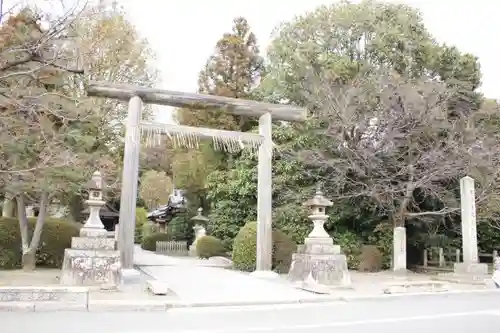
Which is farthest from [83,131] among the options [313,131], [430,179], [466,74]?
[466,74]

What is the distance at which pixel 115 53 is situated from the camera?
22.4 meters

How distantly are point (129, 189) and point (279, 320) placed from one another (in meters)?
6.59

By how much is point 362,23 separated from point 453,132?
336 inches

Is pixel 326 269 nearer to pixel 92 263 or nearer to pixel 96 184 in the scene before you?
pixel 92 263

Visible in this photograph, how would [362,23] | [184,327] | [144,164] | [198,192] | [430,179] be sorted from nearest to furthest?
[184,327] < [430,179] < [362,23] < [198,192] < [144,164]

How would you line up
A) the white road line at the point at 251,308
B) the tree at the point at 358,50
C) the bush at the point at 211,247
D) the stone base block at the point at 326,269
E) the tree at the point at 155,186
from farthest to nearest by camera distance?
the tree at the point at 155,186 < the bush at the point at 211,247 < the tree at the point at 358,50 < the stone base block at the point at 326,269 < the white road line at the point at 251,308

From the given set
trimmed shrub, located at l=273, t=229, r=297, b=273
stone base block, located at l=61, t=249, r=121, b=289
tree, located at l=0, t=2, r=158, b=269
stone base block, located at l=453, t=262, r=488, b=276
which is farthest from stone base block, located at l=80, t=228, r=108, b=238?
stone base block, located at l=453, t=262, r=488, b=276

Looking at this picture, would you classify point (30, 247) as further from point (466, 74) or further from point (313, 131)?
point (466, 74)

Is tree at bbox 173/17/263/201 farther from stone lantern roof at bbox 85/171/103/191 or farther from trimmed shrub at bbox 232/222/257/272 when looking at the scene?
stone lantern roof at bbox 85/171/103/191

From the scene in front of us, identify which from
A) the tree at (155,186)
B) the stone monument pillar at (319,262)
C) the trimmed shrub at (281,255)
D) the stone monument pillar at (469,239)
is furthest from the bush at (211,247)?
the tree at (155,186)

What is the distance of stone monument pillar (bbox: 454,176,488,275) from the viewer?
13914mm

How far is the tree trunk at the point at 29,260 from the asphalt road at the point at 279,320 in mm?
8913

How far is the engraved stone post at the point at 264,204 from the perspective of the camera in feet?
44.8

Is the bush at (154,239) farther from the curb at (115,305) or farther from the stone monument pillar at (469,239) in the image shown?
the curb at (115,305)
